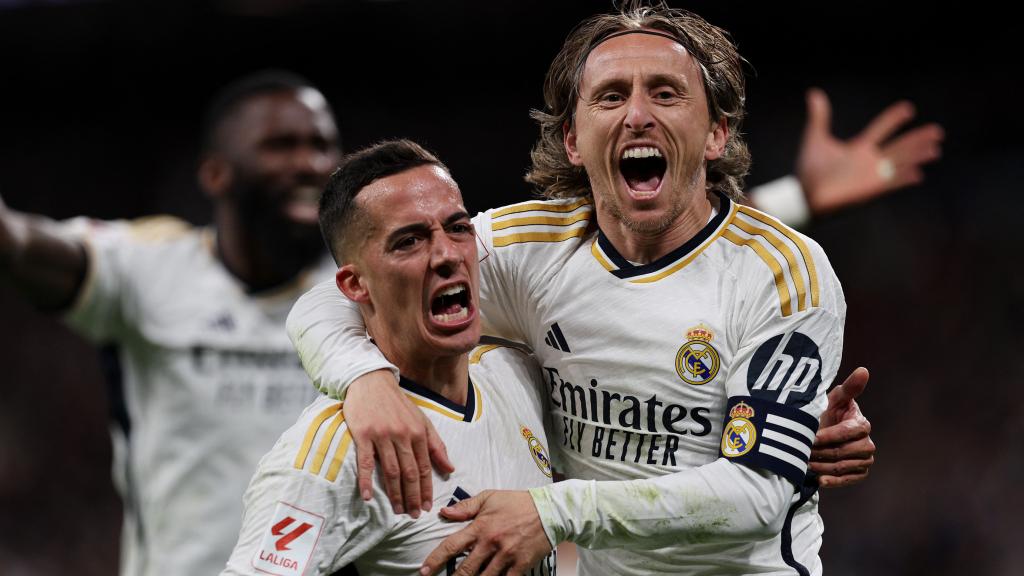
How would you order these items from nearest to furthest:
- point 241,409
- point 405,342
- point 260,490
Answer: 1. point 260,490
2. point 405,342
3. point 241,409

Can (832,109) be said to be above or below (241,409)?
above

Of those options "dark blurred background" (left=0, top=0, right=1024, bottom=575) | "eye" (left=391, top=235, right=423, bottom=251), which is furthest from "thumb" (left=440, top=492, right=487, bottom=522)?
"dark blurred background" (left=0, top=0, right=1024, bottom=575)

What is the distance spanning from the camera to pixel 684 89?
2734 millimetres

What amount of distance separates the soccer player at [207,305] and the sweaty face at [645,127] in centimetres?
230

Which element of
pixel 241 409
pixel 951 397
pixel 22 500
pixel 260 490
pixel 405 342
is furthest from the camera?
pixel 22 500

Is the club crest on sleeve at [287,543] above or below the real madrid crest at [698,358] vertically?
below

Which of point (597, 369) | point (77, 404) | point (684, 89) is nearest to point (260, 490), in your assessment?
point (597, 369)

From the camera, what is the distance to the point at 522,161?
351 inches

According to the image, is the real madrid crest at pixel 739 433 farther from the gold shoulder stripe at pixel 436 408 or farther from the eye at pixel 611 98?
the eye at pixel 611 98

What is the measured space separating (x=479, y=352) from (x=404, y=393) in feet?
1.15

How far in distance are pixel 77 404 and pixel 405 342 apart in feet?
24.6

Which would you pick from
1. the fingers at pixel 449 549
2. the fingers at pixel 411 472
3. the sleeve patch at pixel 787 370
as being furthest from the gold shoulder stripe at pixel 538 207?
the fingers at pixel 449 549

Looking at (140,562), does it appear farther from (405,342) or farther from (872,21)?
(872,21)

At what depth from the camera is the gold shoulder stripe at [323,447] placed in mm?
2291
